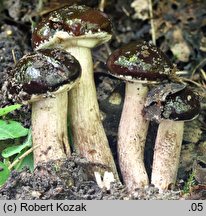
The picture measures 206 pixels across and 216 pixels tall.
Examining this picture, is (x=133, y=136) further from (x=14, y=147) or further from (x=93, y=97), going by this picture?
(x=14, y=147)

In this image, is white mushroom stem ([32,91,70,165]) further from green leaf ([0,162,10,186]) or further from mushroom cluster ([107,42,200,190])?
mushroom cluster ([107,42,200,190])

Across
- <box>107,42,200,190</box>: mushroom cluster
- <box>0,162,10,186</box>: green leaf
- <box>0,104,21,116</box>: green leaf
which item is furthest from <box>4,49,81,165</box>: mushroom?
<box>107,42,200,190</box>: mushroom cluster

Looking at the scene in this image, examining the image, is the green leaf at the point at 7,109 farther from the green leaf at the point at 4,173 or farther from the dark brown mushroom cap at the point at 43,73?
the green leaf at the point at 4,173

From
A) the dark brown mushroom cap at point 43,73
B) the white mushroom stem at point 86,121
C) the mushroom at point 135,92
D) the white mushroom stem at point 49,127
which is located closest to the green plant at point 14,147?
the white mushroom stem at point 49,127

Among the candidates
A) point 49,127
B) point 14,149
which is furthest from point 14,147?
point 49,127

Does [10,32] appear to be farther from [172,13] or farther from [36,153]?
[172,13]

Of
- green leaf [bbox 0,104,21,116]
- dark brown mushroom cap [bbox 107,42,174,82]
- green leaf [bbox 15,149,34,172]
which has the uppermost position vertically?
dark brown mushroom cap [bbox 107,42,174,82]
